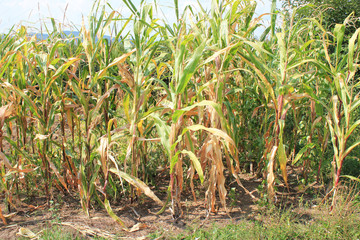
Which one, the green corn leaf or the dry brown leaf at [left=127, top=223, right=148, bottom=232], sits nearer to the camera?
the green corn leaf

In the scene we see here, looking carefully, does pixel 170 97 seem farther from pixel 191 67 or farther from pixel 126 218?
pixel 126 218

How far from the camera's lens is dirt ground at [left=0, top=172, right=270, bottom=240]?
7.35 ft

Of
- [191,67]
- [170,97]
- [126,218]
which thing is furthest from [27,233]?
[191,67]

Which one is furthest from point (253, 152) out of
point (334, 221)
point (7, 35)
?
point (7, 35)

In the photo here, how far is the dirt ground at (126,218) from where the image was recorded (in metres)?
2.24

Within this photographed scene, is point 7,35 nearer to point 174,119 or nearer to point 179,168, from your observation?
point 174,119

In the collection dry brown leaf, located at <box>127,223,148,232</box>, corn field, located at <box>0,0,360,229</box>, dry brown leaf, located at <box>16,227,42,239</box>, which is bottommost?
dry brown leaf, located at <box>127,223,148,232</box>

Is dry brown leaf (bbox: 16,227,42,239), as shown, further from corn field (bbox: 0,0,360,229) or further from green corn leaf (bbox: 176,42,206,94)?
green corn leaf (bbox: 176,42,206,94)

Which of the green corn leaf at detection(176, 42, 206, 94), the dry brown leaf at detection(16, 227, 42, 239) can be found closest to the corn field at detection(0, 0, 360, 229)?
the green corn leaf at detection(176, 42, 206, 94)

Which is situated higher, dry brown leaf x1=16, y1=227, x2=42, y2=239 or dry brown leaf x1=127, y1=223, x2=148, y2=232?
dry brown leaf x1=16, y1=227, x2=42, y2=239

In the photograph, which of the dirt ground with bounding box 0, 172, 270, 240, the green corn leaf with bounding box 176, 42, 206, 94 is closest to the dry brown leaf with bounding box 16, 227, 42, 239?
the dirt ground with bounding box 0, 172, 270, 240

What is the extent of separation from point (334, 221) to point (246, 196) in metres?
0.76

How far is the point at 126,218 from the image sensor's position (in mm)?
2414

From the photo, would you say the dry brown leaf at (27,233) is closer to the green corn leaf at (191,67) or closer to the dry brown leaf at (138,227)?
the dry brown leaf at (138,227)
